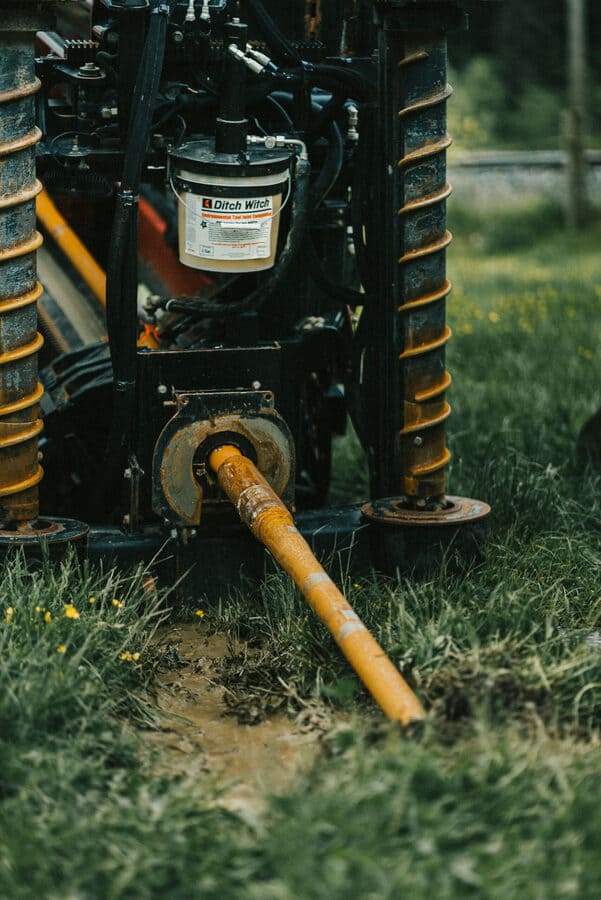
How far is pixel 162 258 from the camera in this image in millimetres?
5508


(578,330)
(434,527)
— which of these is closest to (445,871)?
(434,527)

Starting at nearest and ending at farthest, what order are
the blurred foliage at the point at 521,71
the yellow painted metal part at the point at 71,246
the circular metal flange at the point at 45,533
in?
the circular metal flange at the point at 45,533, the yellow painted metal part at the point at 71,246, the blurred foliage at the point at 521,71

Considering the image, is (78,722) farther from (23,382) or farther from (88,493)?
(88,493)

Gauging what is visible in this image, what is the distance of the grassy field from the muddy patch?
0.05 meters

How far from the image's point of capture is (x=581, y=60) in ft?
56.5

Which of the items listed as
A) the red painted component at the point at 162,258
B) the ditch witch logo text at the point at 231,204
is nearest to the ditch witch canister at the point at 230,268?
the ditch witch logo text at the point at 231,204

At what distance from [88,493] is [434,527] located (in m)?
1.20

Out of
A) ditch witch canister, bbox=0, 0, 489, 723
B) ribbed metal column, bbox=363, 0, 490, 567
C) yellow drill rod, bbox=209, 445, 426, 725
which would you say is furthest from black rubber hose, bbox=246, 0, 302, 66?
yellow drill rod, bbox=209, 445, 426, 725

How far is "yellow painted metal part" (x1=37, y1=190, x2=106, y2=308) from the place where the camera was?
5.15 meters

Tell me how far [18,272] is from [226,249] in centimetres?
55

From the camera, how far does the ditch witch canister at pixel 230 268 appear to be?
3615 millimetres

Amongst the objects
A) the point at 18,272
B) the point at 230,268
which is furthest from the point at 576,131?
the point at 18,272

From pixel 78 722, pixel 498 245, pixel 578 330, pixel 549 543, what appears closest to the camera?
pixel 78 722

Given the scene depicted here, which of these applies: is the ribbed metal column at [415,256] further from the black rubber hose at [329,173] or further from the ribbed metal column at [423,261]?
the black rubber hose at [329,173]
